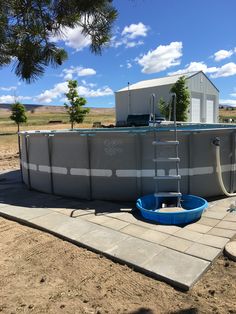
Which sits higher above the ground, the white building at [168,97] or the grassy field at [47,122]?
the white building at [168,97]

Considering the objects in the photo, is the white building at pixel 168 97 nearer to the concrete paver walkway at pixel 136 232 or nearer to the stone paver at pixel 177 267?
the concrete paver walkway at pixel 136 232

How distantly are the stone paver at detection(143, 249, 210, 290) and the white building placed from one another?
93.1 feet

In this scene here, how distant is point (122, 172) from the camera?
19.4ft

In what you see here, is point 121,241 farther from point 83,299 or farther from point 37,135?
point 37,135

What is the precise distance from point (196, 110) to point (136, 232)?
3097 centimetres

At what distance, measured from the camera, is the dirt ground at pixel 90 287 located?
2713mm

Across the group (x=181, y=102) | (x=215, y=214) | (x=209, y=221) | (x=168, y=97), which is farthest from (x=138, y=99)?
(x=209, y=221)

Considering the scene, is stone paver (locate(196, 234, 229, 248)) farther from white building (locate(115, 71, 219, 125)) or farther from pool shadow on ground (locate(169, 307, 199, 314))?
white building (locate(115, 71, 219, 125))

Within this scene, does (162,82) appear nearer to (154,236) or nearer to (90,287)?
(154,236)

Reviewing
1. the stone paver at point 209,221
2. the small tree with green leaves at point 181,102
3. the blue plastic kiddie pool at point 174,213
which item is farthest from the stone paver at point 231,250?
the small tree with green leaves at point 181,102

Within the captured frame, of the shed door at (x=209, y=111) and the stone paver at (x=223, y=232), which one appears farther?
the shed door at (x=209, y=111)

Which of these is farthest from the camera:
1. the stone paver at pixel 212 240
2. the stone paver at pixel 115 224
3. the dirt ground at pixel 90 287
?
the stone paver at pixel 115 224

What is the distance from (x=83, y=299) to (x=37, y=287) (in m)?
0.55

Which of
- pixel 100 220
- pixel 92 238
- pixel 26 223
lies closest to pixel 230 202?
pixel 100 220
